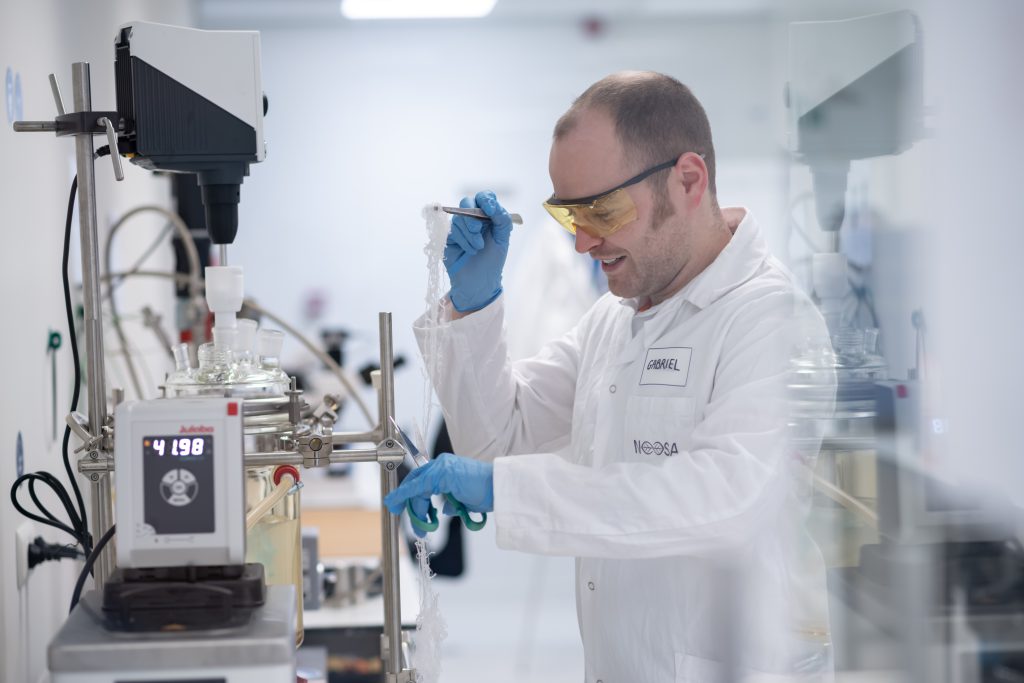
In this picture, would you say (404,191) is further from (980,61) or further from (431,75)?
(980,61)

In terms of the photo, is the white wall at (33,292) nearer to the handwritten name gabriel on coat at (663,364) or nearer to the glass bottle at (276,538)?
the glass bottle at (276,538)

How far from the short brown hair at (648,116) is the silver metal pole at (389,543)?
1.66 feet

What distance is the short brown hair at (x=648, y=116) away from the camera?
1.44 metres

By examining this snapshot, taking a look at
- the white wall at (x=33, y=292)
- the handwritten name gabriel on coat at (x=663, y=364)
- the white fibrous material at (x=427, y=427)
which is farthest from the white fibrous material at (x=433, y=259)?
the white wall at (x=33, y=292)

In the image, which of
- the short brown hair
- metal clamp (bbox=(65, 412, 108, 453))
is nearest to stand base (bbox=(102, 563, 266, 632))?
metal clamp (bbox=(65, 412, 108, 453))

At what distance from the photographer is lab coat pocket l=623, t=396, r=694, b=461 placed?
1367 millimetres

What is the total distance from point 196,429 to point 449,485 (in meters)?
0.37

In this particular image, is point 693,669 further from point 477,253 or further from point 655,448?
point 477,253

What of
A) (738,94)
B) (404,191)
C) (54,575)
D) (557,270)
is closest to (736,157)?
(738,94)

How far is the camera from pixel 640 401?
1.43 metres

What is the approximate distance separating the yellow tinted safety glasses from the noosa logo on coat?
1.02 feet

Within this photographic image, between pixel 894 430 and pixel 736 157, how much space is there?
432cm

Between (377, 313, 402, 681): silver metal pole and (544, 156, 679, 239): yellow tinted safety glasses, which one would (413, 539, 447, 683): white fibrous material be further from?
(544, 156, 679, 239): yellow tinted safety glasses

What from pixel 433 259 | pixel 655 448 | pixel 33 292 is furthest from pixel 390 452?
pixel 33 292
